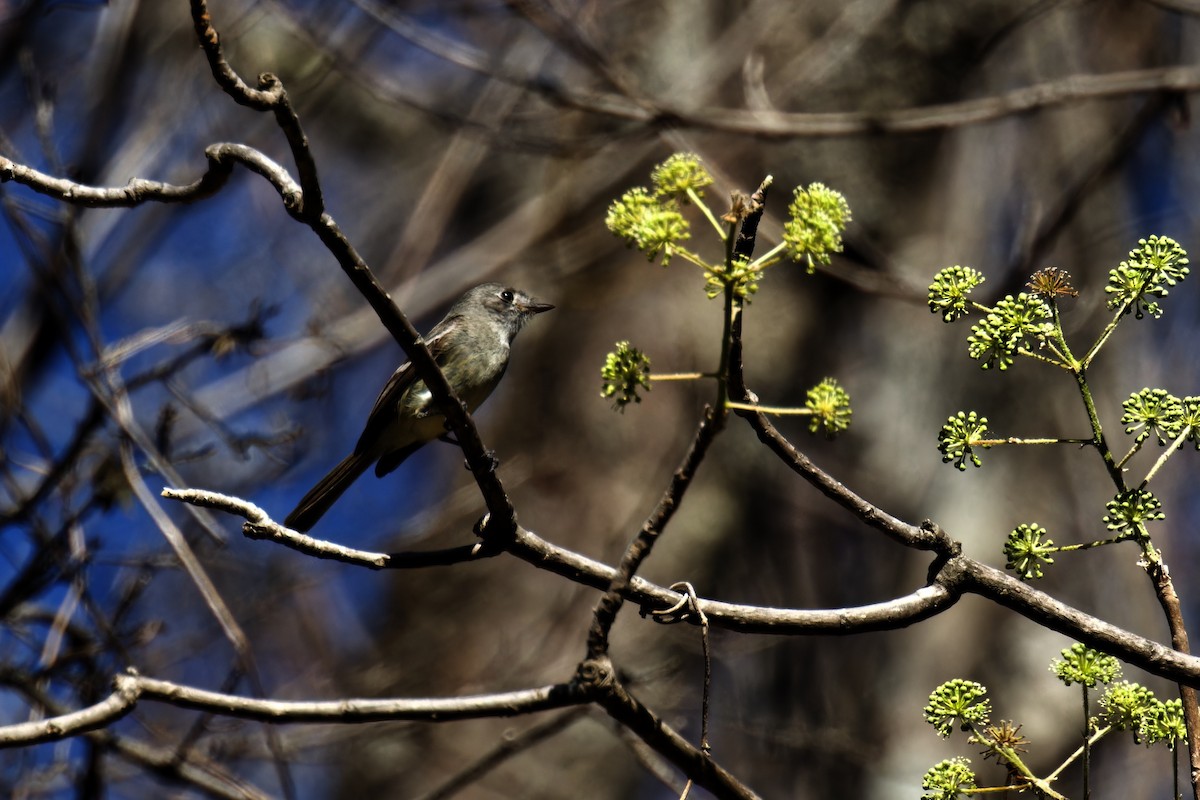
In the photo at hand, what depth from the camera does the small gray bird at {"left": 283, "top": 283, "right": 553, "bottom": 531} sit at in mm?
4621

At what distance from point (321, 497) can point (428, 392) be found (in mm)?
557

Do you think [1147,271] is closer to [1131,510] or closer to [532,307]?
[1131,510]

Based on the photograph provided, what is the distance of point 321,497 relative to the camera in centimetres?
457

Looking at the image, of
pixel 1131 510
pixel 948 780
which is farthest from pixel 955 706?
pixel 1131 510

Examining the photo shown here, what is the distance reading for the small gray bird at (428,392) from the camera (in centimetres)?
462

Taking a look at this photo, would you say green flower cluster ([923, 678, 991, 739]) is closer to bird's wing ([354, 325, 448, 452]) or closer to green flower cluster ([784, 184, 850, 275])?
green flower cluster ([784, 184, 850, 275])

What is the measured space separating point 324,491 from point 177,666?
297 cm

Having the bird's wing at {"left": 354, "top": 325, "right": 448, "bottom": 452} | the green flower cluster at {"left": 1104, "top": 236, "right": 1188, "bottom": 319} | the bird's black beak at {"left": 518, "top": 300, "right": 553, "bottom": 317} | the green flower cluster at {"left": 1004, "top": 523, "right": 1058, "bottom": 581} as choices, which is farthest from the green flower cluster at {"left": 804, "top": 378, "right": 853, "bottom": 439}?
the bird's black beak at {"left": 518, "top": 300, "right": 553, "bottom": 317}

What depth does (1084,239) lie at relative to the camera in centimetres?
675

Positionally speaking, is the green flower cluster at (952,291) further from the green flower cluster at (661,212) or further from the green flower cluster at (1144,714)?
the green flower cluster at (1144,714)

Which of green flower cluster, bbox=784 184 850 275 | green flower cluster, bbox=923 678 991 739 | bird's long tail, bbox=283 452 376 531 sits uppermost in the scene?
bird's long tail, bbox=283 452 376 531

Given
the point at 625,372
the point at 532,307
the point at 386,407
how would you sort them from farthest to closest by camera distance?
the point at 532,307 → the point at 386,407 → the point at 625,372

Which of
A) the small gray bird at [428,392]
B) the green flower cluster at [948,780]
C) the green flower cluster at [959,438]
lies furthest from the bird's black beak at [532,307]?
the green flower cluster at [948,780]

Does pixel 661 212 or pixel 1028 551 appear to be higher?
pixel 661 212
